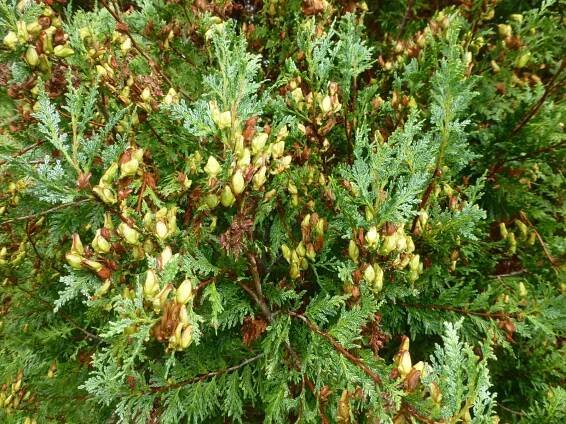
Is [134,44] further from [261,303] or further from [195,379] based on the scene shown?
[195,379]

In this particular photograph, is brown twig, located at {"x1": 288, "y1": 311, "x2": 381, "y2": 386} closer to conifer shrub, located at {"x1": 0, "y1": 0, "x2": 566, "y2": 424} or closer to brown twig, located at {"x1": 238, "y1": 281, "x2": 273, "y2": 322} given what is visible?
conifer shrub, located at {"x1": 0, "y1": 0, "x2": 566, "y2": 424}

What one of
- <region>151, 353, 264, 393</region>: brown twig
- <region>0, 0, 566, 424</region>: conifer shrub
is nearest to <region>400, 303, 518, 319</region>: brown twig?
→ <region>0, 0, 566, 424</region>: conifer shrub

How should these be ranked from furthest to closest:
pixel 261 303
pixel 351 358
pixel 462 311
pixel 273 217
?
pixel 273 217
pixel 462 311
pixel 261 303
pixel 351 358

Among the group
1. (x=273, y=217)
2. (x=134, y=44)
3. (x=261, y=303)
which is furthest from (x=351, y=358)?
(x=134, y=44)

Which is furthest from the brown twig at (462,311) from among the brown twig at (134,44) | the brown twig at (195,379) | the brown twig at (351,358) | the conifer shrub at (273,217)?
the brown twig at (134,44)

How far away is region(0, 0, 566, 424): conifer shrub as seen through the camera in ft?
4.27

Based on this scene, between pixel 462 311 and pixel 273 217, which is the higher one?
pixel 273 217

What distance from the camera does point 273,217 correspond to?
78.4 inches

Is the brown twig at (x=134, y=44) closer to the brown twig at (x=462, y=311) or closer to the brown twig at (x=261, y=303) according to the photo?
the brown twig at (x=261, y=303)

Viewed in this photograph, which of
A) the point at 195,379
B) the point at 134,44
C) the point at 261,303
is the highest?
the point at 134,44

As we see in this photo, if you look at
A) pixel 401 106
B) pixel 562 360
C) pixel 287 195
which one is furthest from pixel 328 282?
pixel 562 360

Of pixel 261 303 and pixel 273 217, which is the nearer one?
pixel 261 303

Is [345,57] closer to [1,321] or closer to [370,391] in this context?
[370,391]

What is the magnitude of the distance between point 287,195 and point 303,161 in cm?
17
